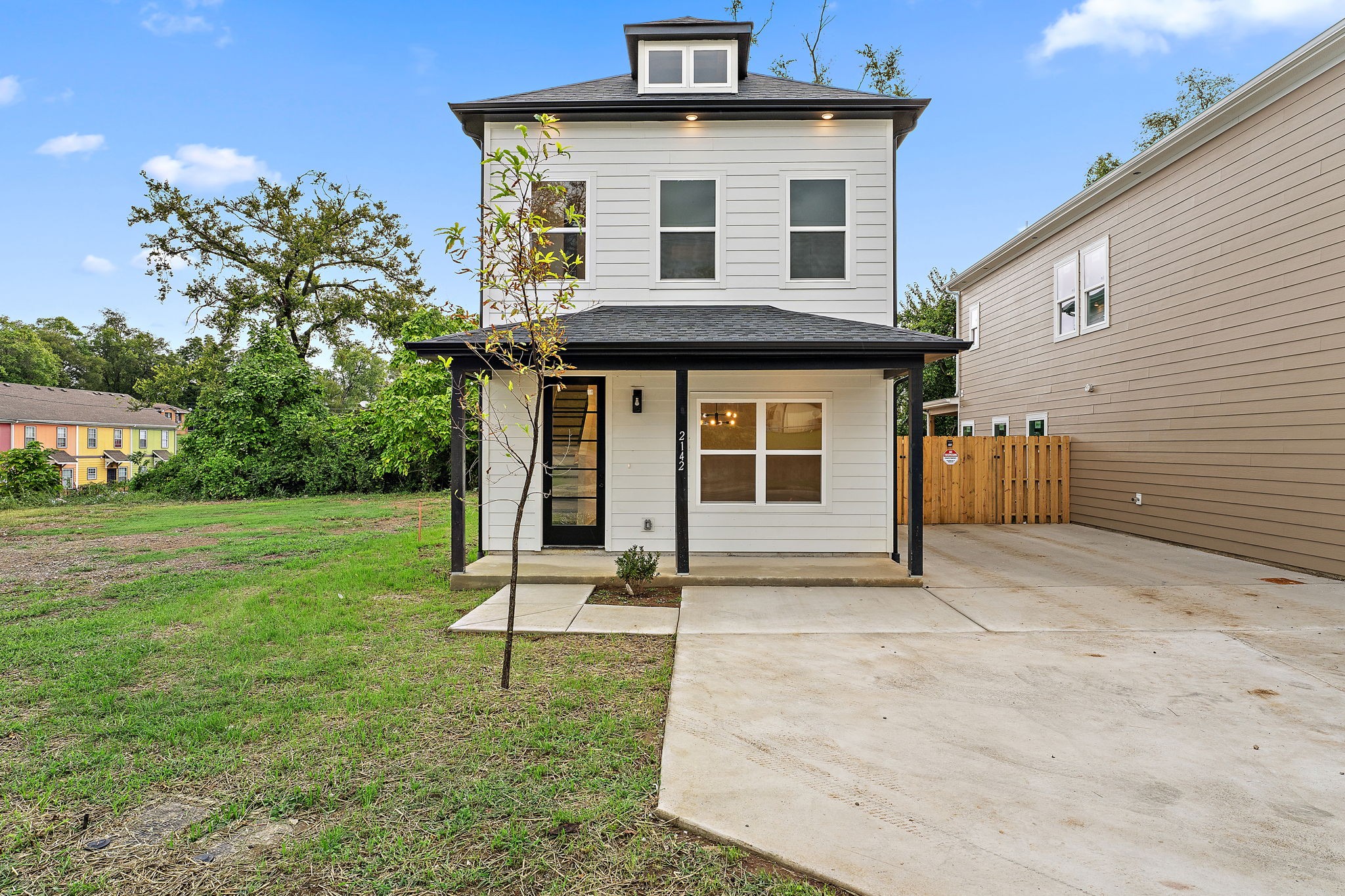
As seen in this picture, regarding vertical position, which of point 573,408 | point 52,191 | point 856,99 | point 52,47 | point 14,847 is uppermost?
point 52,47

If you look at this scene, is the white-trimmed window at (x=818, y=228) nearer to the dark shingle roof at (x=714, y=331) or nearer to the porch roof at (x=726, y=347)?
the dark shingle roof at (x=714, y=331)

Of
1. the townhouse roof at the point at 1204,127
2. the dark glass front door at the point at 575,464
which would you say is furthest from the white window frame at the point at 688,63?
the townhouse roof at the point at 1204,127

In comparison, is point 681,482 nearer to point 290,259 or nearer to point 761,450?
point 761,450

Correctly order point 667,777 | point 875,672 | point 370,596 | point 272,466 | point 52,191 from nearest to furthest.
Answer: point 667,777 → point 875,672 → point 370,596 → point 272,466 → point 52,191

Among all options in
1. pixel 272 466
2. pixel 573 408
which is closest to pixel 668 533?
pixel 573 408

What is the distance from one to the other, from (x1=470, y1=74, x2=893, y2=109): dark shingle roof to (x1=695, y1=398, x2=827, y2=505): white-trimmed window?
375 cm

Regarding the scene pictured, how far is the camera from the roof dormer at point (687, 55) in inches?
326

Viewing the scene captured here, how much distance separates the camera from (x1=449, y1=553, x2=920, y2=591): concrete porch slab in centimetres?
653

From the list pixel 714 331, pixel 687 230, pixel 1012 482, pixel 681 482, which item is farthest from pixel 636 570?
pixel 1012 482

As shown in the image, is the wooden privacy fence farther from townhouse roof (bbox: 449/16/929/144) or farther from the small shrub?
the small shrub

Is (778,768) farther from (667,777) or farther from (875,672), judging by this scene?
(875,672)

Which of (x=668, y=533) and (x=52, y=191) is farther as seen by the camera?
(x=52, y=191)

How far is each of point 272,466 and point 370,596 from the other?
46.0 feet

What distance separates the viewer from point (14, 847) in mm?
2320
